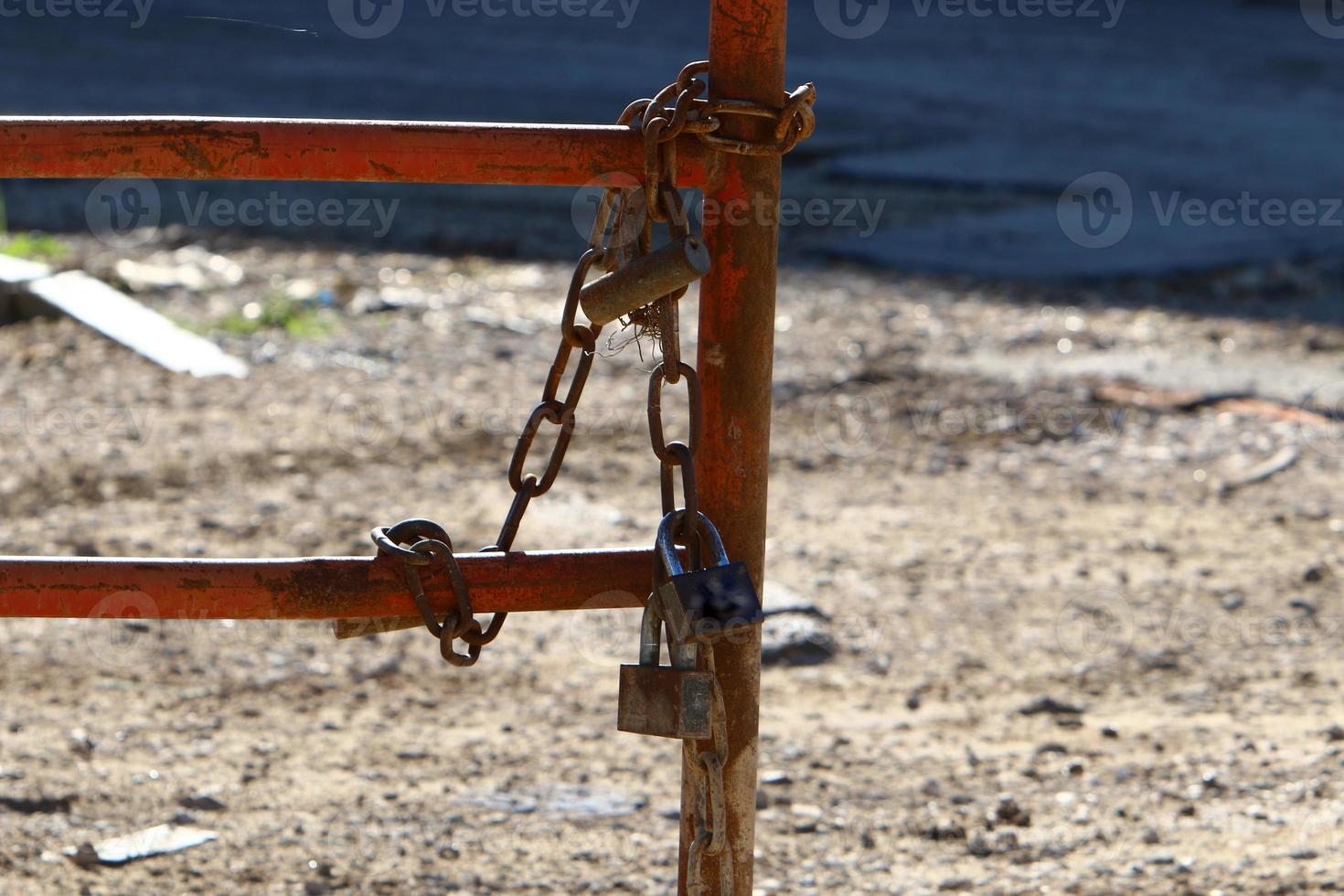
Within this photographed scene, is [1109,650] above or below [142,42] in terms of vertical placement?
below

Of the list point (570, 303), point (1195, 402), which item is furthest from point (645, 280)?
point (1195, 402)

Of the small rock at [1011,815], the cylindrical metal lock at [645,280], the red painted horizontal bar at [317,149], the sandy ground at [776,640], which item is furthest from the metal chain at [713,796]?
the small rock at [1011,815]

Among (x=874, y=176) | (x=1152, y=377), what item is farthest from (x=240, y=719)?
(x=874, y=176)

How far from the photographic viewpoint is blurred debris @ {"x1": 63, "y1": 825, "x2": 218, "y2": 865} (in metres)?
2.09

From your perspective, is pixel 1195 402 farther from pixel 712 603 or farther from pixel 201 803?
pixel 712 603

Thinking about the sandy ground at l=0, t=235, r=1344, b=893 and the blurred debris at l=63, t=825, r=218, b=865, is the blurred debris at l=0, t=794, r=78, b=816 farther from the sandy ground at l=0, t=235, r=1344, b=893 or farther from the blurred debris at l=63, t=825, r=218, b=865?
the blurred debris at l=63, t=825, r=218, b=865

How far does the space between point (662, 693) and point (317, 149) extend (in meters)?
0.52

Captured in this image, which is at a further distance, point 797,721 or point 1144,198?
point 1144,198

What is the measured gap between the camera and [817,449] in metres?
4.01

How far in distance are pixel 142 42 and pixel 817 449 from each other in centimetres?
1058

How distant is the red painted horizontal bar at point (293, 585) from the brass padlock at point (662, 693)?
0.08 m

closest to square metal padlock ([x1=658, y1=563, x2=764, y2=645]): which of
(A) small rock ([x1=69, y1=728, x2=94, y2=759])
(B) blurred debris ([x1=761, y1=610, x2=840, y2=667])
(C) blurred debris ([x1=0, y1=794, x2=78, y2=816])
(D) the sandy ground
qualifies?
(D) the sandy ground

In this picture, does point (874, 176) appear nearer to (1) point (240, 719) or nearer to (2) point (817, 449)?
(2) point (817, 449)

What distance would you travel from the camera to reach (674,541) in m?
1.23
